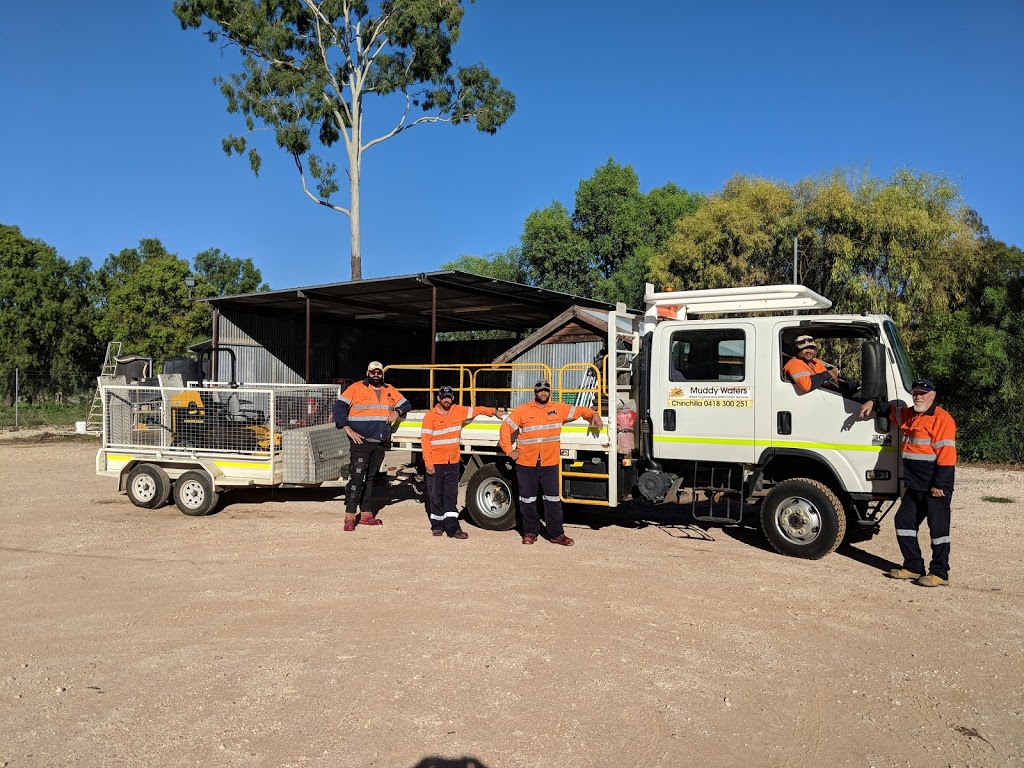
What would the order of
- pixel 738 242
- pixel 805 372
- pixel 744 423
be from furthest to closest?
pixel 738 242, pixel 744 423, pixel 805 372

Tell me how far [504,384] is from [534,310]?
5312 mm

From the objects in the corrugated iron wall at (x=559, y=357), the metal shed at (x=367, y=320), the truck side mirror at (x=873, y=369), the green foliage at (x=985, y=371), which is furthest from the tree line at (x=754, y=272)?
the truck side mirror at (x=873, y=369)

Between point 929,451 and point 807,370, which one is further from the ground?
point 807,370

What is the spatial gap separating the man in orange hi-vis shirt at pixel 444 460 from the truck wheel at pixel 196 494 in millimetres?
3217

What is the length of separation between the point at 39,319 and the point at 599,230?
29684 millimetres

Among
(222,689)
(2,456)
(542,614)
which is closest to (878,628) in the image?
(542,614)

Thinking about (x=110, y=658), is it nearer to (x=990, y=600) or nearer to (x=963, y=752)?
(x=963, y=752)

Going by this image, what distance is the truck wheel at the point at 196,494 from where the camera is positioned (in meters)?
10.2

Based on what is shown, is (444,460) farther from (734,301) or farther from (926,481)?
(926,481)

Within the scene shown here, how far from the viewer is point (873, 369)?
23.3 feet

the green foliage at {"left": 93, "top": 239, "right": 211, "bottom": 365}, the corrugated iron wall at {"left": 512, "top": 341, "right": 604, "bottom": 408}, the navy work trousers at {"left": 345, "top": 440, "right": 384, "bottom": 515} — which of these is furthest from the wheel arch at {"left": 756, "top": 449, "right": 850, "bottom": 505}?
the green foliage at {"left": 93, "top": 239, "right": 211, "bottom": 365}

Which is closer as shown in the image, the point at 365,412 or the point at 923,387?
the point at 923,387

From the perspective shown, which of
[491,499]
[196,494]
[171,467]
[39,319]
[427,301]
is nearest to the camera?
[491,499]

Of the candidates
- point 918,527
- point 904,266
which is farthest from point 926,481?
point 904,266
